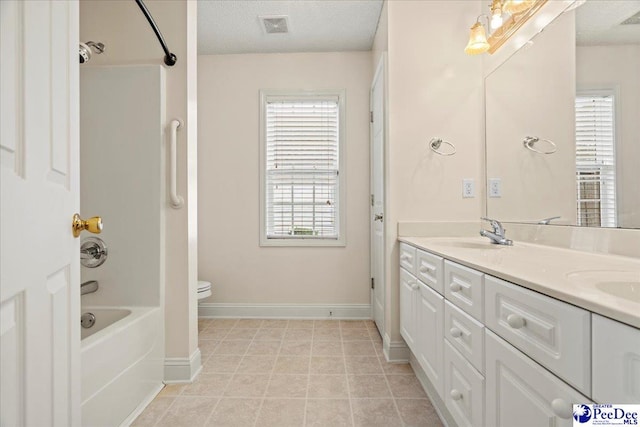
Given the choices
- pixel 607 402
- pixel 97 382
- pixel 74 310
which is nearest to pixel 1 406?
pixel 74 310

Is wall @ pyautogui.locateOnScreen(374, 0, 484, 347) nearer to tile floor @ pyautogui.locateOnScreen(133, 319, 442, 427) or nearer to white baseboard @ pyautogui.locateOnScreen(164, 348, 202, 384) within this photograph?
tile floor @ pyautogui.locateOnScreen(133, 319, 442, 427)

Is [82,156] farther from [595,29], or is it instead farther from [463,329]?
[595,29]

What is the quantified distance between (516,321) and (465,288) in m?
0.37

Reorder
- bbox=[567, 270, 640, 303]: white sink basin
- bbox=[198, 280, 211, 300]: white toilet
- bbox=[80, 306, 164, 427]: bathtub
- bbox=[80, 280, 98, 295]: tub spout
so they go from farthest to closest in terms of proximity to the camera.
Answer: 1. bbox=[198, 280, 211, 300]: white toilet
2. bbox=[80, 280, 98, 295]: tub spout
3. bbox=[80, 306, 164, 427]: bathtub
4. bbox=[567, 270, 640, 303]: white sink basin

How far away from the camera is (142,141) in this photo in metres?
1.93

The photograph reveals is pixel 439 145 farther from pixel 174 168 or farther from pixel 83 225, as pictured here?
pixel 83 225

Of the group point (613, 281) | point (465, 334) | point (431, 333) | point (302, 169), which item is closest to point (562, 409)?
point (613, 281)

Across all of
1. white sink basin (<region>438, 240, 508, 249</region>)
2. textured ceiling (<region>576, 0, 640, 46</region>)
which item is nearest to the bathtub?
white sink basin (<region>438, 240, 508, 249</region>)

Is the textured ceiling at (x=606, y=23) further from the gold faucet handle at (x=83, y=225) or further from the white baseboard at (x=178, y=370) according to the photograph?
the white baseboard at (x=178, y=370)

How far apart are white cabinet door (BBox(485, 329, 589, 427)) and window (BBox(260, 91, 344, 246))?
2249 mm

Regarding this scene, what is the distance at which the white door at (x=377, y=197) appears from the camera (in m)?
2.56

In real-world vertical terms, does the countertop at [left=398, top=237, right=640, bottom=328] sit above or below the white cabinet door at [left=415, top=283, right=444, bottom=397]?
above

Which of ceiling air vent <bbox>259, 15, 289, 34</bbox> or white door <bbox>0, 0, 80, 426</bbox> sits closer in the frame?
white door <bbox>0, 0, 80, 426</bbox>

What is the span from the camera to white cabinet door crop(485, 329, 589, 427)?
74cm
